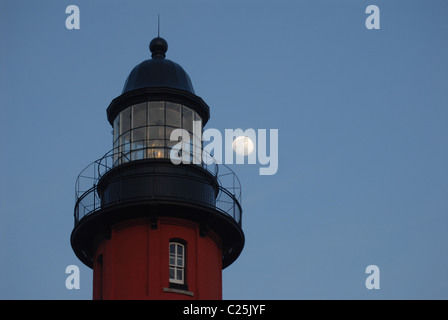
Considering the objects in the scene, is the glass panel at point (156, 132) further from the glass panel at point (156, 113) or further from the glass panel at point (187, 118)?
the glass panel at point (187, 118)

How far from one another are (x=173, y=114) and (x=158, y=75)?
182 cm

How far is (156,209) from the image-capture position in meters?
38.2

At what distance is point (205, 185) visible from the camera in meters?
39.5

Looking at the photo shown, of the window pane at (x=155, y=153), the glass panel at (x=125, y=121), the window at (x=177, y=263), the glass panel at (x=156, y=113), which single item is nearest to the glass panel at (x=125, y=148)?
the glass panel at (x=125, y=121)

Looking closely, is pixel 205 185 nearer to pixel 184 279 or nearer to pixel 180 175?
pixel 180 175

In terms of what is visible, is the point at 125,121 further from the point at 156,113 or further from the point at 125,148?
the point at 156,113

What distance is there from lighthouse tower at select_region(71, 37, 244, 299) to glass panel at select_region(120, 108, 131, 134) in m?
0.04

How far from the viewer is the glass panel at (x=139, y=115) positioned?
40.2 m

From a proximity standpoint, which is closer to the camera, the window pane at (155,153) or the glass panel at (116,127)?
the window pane at (155,153)

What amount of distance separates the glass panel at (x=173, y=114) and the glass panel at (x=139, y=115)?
34.5 inches

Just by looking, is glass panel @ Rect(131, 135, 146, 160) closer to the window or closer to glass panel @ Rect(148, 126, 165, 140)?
glass panel @ Rect(148, 126, 165, 140)

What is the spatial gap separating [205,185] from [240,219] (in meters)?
1.89

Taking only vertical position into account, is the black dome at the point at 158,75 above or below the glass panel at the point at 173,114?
above
